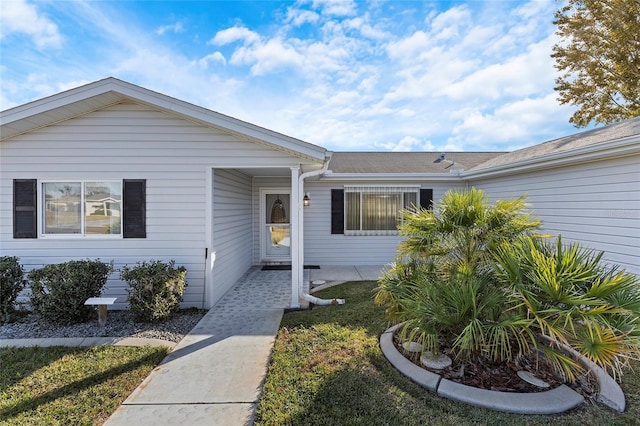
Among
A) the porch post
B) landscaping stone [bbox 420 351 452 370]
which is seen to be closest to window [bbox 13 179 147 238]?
the porch post

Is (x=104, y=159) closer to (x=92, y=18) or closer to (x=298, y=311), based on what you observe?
(x=92, y=18)

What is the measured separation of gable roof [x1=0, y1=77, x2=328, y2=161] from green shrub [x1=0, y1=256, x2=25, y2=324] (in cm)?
220

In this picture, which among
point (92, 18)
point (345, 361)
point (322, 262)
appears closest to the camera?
point (345, 361)

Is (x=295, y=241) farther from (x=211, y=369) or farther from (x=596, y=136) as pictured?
(x=596, y=136)

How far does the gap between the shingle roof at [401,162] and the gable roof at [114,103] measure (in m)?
3.96

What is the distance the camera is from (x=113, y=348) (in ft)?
12.5

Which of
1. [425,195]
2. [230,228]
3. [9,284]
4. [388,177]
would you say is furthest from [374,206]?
[9,284]

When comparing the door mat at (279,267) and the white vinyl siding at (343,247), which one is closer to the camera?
the door mat at (279,267)

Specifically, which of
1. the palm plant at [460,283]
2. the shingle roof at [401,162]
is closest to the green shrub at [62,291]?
the palm plant at [460,283]

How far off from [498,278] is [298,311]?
3275 millimetres

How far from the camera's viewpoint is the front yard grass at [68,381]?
2.60m

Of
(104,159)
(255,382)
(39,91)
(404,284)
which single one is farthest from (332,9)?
(255,382)

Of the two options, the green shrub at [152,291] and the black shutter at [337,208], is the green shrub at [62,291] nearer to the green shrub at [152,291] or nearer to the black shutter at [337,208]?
the green shrub at [152,291]

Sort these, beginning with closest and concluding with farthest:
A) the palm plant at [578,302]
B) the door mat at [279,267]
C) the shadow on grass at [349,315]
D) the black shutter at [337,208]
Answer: the palm plant at [578,302] → the shadow on grass at [349,315] → the door mat at [279,267] → the black shutter at [337,208]
